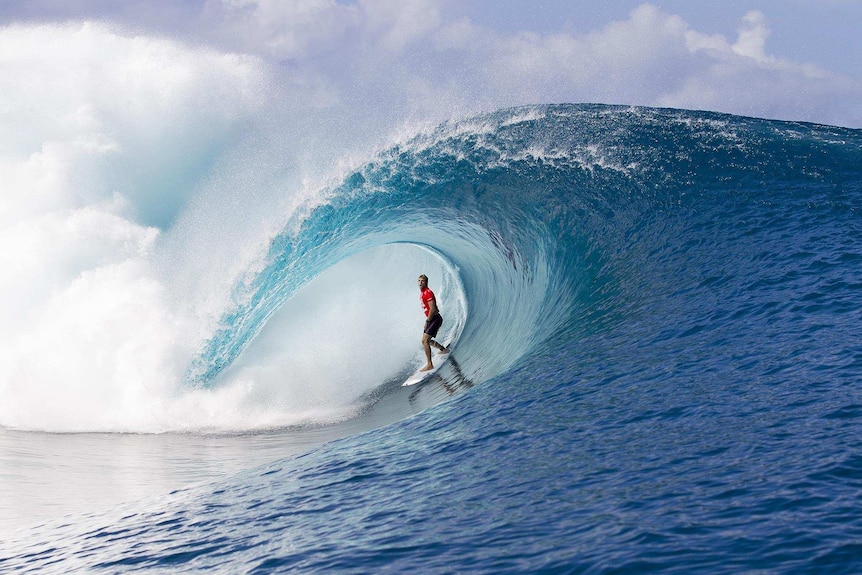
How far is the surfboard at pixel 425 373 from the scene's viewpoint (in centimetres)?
1143

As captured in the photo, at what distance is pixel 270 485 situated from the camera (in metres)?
5.89

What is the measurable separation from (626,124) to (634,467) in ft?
29.0

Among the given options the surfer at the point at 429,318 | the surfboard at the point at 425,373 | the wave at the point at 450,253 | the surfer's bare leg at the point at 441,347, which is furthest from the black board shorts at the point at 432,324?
the wave at the point at 450,253

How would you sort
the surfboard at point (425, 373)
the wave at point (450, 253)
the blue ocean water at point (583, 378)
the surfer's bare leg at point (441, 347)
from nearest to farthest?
the blue ocean water at point (583, 378), the wave at point (450, 253), the surfboard at point (425, 373), the surfer's bare leg at point (441, 347)

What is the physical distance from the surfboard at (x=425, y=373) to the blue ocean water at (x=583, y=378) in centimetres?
29

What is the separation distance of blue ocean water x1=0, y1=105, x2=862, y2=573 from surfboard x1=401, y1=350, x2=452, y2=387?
0.29 metres

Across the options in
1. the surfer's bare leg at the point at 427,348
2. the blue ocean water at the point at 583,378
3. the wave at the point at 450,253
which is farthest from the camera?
the surfer's bare leg at the point at 427,348

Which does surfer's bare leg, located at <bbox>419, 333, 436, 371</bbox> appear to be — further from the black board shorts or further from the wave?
the wave

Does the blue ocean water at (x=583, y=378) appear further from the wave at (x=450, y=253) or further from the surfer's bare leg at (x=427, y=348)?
the surfer's bare leg at (x=427, y=348)

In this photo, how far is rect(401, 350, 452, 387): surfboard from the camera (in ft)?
37.5

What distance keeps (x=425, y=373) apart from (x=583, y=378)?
537 centimetres

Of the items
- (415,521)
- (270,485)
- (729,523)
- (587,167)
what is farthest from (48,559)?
(587,167)

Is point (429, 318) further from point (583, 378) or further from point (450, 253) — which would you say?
point (583, 378)

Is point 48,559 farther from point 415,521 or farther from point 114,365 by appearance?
point 114,365
